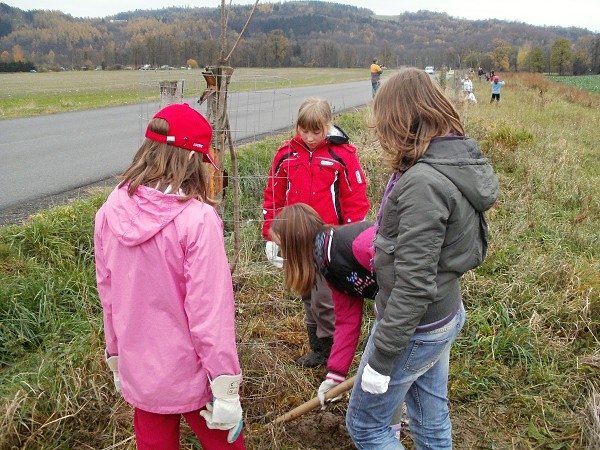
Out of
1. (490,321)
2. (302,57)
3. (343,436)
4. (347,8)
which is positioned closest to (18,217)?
(343,436)

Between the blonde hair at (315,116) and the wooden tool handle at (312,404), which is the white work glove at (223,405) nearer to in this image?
the wooden tool handle at (312,404)

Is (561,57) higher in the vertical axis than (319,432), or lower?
higher

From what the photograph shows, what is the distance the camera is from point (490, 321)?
Result: 3.81 meters

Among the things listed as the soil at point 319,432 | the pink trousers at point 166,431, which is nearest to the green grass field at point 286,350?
the soil at point 319,432

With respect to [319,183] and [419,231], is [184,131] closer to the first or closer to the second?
[419,231]

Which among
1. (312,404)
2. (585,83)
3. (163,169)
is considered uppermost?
(585,83)

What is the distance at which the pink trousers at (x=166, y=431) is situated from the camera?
187 centimetres

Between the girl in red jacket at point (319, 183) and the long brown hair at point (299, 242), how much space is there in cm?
76

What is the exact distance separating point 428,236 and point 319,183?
185 centimetres

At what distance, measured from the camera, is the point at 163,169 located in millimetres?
1738

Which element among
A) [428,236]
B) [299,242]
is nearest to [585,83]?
[299,242]

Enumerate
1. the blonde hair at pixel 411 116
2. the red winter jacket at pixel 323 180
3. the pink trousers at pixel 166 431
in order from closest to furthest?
the blonde hair at pixel 411 116 → the pink trousers at pixel 166 431 → the red winter jacket at pixel 323 180

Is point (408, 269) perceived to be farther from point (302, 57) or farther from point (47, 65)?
point (302, 57)

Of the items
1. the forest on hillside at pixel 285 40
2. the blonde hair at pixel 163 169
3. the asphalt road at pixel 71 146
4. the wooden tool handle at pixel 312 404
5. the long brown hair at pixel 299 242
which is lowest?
the wooden tool handle at pixel 312 404
